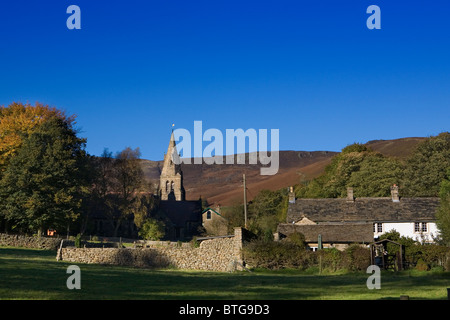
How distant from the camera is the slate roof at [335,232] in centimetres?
4916

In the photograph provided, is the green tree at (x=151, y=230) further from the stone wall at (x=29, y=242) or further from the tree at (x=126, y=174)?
the stone wall at (x=29, y=242)

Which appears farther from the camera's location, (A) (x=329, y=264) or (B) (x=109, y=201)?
(B) (x=109, y=201)

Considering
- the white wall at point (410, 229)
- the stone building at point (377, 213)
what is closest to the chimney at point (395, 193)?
the stone building at point (377, 213)

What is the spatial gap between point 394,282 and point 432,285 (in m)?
1.91

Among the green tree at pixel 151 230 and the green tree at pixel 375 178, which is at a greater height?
the green tree at pixel 375 178

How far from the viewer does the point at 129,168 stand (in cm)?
7475

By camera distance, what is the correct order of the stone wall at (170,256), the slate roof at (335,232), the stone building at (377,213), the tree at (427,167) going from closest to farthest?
the stone wall at (170,256), the slate roof at (335,232), the stone building at (377,213), the tree at (427,167)

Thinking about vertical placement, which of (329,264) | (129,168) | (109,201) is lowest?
(329,264)

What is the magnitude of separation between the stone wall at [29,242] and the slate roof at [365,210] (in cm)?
2493

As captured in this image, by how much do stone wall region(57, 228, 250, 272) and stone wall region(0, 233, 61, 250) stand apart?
838cm
